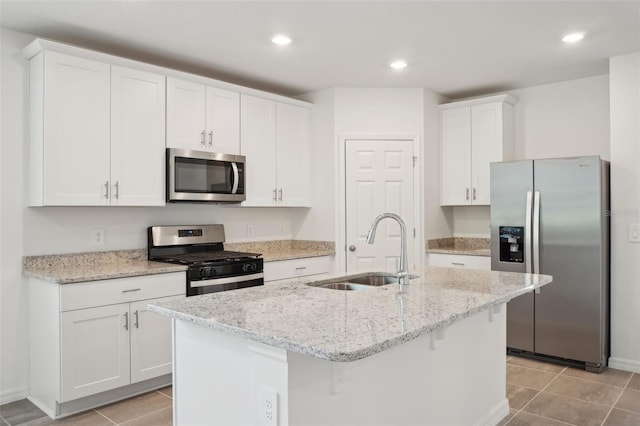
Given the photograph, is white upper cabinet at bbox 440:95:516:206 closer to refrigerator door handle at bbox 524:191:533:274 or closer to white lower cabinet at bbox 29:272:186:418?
refrigerator door handle at bbox 524:191:533:274

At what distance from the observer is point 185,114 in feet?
12.2

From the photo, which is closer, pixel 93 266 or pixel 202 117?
pixel 93 266

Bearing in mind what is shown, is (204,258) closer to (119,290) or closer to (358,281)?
(119,290)

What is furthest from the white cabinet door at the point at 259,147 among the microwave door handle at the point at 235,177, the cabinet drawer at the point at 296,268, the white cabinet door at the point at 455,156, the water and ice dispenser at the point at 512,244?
the water and ice dispenser at the point at 512,244

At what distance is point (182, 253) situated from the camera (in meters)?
3.93

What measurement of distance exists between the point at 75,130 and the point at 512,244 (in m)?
3.47

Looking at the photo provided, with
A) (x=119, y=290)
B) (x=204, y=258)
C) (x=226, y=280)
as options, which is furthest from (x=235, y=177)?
(x=119, y=290)

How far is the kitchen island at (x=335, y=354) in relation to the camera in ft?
4.82

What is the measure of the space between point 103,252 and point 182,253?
63 cm

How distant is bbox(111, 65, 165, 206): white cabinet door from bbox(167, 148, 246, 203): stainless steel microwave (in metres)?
0.09

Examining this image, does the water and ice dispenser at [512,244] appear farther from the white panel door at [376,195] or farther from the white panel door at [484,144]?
the white panel door at [376,195]

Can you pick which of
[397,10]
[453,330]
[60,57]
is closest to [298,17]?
Answer: [397,10]

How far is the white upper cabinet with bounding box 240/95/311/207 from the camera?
4246 millimetres

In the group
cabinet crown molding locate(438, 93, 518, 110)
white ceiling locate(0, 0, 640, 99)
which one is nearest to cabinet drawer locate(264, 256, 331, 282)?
white ceiling locate(0, 0, 640, 99)
